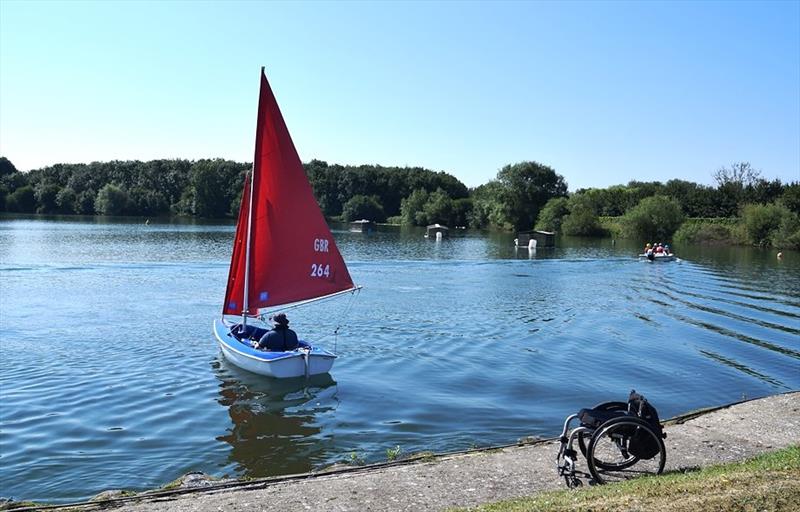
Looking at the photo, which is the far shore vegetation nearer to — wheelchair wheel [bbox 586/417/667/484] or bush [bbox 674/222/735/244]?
bush [bbox 674/222/735/244]

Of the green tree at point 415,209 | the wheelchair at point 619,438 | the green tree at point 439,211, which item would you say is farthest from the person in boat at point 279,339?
the green tree at point 415,209

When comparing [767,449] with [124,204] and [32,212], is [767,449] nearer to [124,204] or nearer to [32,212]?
[124,204]

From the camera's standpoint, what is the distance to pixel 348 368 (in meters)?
21.9

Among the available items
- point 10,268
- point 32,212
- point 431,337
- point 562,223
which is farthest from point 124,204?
point 431,337

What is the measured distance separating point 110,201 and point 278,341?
482 feet

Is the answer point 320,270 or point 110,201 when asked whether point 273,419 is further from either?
point 110,201

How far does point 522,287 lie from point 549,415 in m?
29.2

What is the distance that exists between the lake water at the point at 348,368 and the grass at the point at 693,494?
5.81m

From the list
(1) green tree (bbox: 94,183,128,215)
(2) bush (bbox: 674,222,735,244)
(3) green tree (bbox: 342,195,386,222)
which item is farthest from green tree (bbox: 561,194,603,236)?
(1) green tree (bbox: 94,183,128,215)

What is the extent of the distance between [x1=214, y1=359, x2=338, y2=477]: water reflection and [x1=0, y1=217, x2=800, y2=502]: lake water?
6 centimetres

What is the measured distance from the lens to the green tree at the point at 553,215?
13062 cm

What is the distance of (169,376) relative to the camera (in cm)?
2028

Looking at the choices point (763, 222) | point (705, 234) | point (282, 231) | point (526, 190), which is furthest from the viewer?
point (526, 190)

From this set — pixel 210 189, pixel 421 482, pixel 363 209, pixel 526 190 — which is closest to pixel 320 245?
pixel 421 482
